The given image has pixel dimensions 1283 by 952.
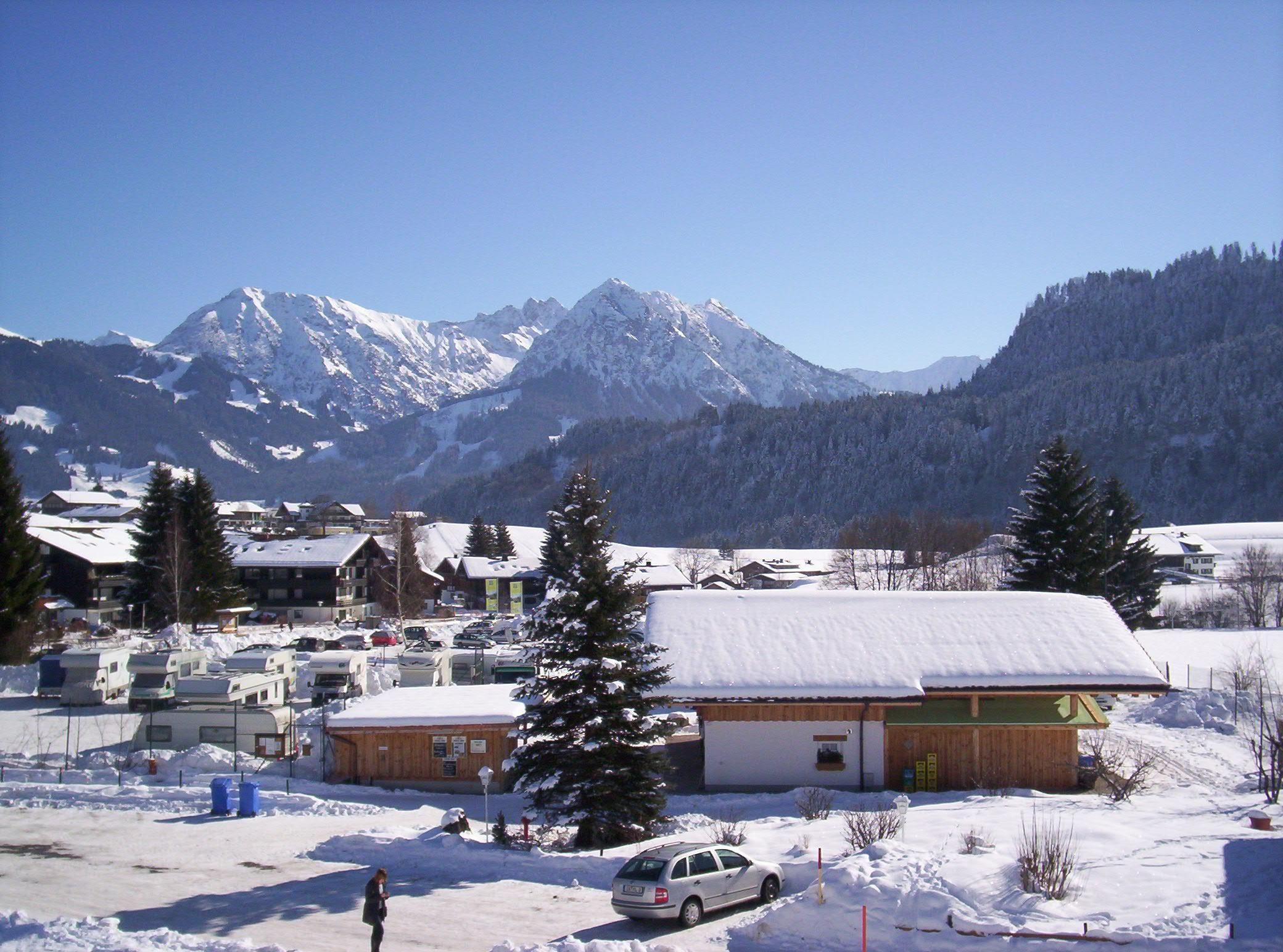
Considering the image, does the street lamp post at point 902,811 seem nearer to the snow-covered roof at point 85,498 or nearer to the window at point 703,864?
the window at point 703,864

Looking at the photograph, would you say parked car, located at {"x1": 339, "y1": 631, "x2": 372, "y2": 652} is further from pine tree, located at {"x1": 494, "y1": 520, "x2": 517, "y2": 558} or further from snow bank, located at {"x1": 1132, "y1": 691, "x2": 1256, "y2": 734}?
pine tree, located at {"x1": 494, "y1": 520, "x2": 517, "y2": 558}

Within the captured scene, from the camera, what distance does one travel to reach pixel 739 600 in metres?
31.0

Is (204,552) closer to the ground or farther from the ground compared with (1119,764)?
farther from the ground

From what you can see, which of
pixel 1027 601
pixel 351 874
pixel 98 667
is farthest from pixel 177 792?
pixel 1027 601

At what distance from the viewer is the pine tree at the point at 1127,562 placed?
5144cm

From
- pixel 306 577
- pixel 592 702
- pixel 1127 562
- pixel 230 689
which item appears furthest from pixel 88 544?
pixel 1127 562

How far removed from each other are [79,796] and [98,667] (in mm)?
15081

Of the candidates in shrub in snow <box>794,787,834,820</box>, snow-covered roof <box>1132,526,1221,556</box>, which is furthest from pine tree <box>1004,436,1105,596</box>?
snow-covered roof <box>1132,526,1221,556</box>

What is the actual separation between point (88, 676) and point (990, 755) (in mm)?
32801

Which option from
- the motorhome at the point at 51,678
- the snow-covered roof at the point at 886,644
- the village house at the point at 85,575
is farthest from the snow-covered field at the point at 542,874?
the village house at the point at 85,575

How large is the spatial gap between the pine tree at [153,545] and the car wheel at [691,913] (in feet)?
175

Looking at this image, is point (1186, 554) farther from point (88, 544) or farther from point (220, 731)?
point (88, 544)

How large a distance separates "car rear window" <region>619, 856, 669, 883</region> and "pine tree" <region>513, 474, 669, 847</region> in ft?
17.2

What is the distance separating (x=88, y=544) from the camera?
71.8 m
